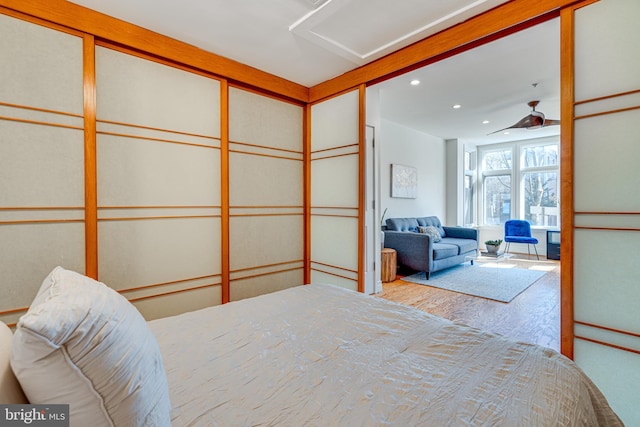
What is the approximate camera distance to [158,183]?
7.84 ft

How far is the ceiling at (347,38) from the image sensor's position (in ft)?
Result: 6.71

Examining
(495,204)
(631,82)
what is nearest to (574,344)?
(631,82)

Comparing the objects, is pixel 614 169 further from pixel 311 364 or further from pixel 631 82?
pixel 311 364

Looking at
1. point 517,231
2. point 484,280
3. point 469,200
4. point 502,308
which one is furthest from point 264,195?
point 469,200

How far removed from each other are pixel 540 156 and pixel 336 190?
5984 mm

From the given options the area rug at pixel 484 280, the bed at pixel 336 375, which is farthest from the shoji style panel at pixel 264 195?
the area rug at pixel 484 280

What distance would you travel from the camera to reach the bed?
0.67m

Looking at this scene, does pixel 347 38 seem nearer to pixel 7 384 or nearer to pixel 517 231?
pixel 7 384

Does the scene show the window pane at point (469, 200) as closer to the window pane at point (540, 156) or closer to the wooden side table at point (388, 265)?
the window pane at point (540, 156)

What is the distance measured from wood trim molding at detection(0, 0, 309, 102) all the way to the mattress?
2.21 m

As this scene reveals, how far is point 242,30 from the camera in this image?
2.32 m

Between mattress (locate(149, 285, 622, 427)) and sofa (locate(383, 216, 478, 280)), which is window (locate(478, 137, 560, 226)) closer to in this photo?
sofa (locate(383, 216, 478, 280))

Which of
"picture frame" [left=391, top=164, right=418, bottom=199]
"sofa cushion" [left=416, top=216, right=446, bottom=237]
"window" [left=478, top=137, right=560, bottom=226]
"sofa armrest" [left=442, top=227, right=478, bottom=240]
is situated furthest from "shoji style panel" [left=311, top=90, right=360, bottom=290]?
"window" [left=478, top=137, right=560, bottom=226]

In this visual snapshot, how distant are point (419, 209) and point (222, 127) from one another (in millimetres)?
4537
